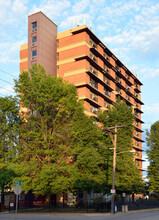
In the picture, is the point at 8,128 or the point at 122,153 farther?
the point at 122,153

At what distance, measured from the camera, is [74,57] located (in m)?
60.5

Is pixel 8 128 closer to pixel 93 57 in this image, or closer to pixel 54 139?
pixel 54 139

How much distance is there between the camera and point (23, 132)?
40.4 meters

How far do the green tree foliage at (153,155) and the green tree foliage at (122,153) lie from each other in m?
19.6

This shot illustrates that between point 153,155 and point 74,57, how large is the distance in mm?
28835

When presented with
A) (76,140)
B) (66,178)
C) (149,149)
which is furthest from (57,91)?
(149,149)

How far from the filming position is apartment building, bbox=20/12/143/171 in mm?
59344

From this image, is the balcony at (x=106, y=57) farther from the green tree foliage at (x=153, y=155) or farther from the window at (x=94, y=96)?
the green tree foliage at (x=153, y=155)

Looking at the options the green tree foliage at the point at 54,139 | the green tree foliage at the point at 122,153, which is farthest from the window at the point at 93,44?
the green tree foliage at the point at 54,139

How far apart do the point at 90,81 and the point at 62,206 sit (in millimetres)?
29648

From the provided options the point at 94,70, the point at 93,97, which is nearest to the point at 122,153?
the point at 93,97

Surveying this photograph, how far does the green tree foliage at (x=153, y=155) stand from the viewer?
64.8 metres

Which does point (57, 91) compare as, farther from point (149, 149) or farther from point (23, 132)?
point (149, 149)

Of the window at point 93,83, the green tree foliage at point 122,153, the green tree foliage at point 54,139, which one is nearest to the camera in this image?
the green tree foliage at point 54,139
